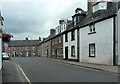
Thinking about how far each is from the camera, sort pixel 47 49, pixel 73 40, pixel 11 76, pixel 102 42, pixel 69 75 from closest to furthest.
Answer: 1. pixel 11 76
2. pixel 69 75
3. pixel 102 42
4. pixel 73 40
5. pixel 47 49

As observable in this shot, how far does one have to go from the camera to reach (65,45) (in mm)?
46938

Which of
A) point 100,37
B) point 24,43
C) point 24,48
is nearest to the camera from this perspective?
point 100,37

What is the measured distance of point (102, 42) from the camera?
28203mm

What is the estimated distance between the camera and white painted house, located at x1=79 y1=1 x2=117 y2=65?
2614 centimetres

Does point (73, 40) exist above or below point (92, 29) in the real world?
below

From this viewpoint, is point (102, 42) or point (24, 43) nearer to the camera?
point (102, 42)

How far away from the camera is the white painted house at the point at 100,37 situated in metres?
26.1

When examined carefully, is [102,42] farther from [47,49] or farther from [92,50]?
[47,49]

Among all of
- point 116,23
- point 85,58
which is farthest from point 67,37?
point 116,23

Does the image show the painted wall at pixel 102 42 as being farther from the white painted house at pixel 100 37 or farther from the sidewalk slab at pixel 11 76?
the sidewalk slab at pixel 11 76

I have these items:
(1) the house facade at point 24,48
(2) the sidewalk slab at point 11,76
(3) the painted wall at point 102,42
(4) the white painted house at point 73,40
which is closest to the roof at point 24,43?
(1) the house facade at point 24,48

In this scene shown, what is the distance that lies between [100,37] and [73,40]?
12337 millimetres

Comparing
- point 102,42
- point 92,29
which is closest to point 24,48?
point 92,29

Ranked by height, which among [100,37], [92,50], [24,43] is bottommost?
[92,50]
